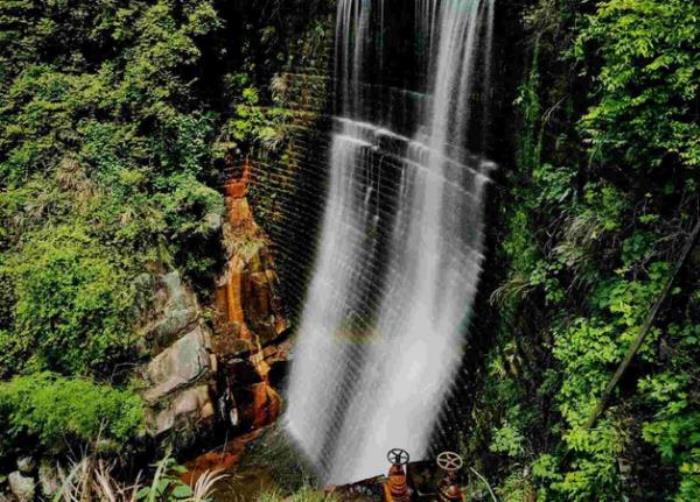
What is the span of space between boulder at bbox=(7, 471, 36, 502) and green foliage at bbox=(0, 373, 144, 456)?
0.30 meters

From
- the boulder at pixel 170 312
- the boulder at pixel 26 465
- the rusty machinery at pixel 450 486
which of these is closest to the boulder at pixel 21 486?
the boulder at pixel 26 465

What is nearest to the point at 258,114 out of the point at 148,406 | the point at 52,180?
the point at 52,180

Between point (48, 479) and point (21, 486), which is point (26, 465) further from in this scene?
point (48, 479)

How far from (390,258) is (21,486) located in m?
4.87

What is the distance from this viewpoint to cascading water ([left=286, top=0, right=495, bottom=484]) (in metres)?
5.34

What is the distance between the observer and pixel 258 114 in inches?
339

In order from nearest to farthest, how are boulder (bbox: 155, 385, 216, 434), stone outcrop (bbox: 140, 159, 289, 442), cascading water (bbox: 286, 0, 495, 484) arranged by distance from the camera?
cascading water (bbox: 286, 0, 495, 484), boulder (bbox: 155, 385, 216, 434), stone outcrop (bbox: 140, 159, 289, 442)

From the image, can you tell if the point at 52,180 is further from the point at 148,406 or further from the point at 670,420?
the point at 670,420

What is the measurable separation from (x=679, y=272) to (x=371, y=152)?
4.55 meters

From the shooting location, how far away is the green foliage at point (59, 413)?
18.2ft

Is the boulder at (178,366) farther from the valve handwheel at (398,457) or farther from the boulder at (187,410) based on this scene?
the valve handwheel at (398,457)

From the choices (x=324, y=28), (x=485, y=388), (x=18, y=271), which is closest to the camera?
(x=485, y=388)

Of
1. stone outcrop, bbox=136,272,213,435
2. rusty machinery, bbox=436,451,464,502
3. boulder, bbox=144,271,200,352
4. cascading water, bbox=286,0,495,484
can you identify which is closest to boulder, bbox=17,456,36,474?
stone outcrop, bbox=136,272,213,435

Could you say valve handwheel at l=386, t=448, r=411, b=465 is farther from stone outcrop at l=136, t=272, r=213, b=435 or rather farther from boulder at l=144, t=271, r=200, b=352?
boulder at l=144, t=271, r=200, b=352
